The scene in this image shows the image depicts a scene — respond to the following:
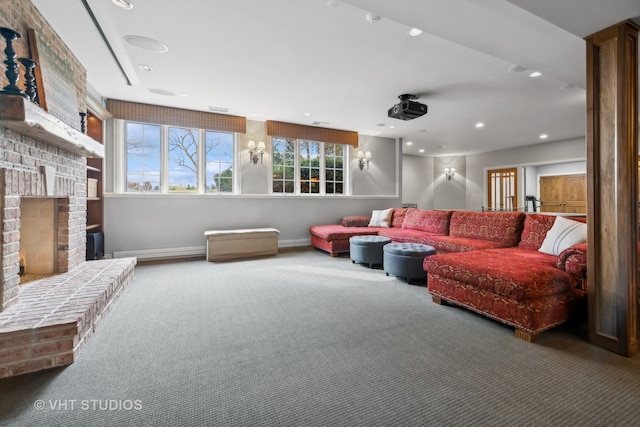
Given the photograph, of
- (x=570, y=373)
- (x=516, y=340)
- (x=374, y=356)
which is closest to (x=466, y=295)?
(x=516, y=340)

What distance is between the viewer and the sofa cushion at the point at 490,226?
377 cm

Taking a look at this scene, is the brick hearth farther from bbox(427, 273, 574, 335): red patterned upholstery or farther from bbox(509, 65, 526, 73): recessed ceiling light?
bbox(509, 65, 526, 73): recessed ceiling light

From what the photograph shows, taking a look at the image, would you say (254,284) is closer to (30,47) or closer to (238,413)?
(238,413)

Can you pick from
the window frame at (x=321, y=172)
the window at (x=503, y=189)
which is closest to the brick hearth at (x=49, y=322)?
the window frame at (x=321, y=172)

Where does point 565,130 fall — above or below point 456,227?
above

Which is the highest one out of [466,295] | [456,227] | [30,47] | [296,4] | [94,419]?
[296,4]

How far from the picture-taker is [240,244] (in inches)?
198

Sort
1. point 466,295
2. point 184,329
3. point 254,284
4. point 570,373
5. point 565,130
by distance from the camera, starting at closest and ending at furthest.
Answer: point 570,373 < point 184,329 < point 466,295 < point 254,284 < point 565,130

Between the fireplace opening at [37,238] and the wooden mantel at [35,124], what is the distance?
2.06 feet

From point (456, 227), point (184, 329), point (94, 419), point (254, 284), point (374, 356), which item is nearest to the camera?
point (94, 419)

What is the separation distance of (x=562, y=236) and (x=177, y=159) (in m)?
5.77

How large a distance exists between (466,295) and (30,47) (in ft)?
13.9

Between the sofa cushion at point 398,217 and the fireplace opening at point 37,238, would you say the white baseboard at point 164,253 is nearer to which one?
the fireplace opening at point 37,238

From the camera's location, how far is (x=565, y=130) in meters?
6.34
